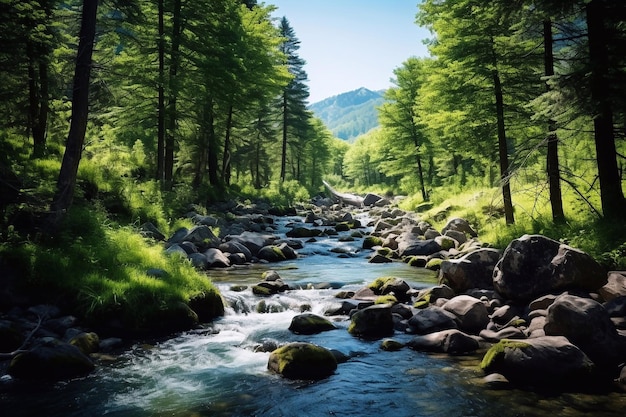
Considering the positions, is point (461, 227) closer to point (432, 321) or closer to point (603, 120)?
point (603, 120)

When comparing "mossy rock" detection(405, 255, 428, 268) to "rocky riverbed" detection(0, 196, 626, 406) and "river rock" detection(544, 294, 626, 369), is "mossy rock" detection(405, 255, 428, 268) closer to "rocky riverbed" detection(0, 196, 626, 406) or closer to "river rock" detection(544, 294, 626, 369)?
"rocky riverbed" detection(0, 196, 626, 406)

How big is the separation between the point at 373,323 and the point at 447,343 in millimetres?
1619

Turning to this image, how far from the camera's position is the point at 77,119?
1060 centimetres

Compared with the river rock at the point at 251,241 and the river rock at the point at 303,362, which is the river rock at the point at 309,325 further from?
the river rock at the point at 251,241

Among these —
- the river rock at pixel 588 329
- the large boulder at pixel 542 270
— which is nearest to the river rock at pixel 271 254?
the large boulder at pixel 542 270

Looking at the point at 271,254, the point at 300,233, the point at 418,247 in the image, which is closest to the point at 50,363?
the point at 271,254

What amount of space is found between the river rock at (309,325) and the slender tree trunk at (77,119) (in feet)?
19.6

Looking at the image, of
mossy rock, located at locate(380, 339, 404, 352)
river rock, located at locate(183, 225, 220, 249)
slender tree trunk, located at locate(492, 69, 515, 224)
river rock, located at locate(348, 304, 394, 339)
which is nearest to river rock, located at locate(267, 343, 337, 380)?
mossy rock, located at locate(380, 339, 404, 352)

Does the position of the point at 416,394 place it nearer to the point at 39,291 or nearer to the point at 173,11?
the point at 39,291

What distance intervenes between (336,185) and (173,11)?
276 ft

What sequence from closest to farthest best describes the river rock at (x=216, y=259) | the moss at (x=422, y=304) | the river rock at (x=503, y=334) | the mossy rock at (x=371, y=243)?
1. the river rock at (x=503, y=334)
2. the moss at (x=422, y=304)
3. the river rock at (x=216, y=259)
4. the mossy rock at (x=371, y=243)

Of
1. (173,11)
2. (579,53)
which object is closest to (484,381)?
(579,53)

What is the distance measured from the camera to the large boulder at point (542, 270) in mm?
9141

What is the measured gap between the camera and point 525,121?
640 inches
